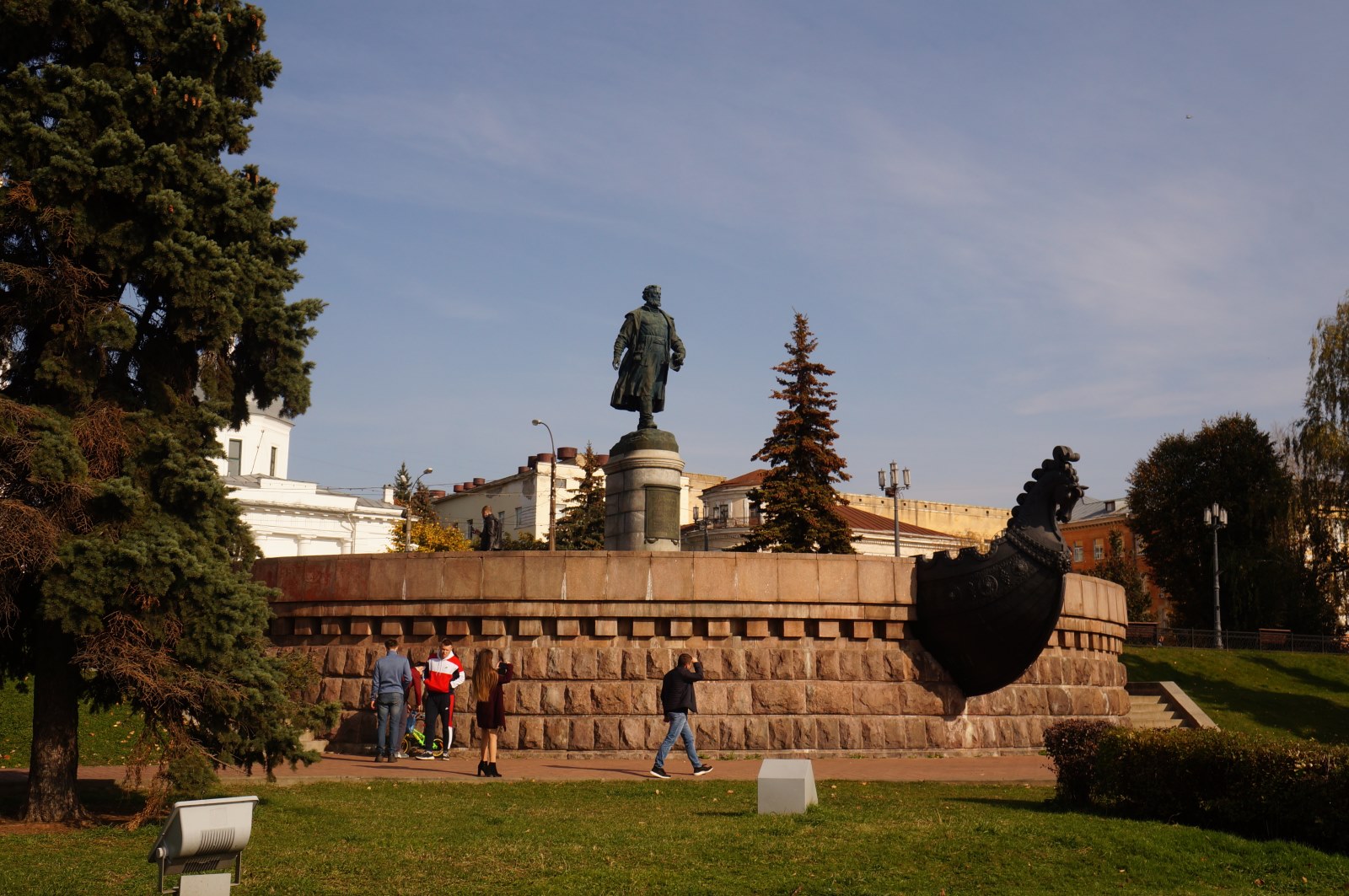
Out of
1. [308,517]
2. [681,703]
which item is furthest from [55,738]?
[308,517]

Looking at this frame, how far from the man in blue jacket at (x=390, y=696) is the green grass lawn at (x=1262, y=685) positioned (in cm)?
1650

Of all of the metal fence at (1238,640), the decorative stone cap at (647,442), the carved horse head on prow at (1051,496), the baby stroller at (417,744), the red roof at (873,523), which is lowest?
the baby stroller at (417,744)

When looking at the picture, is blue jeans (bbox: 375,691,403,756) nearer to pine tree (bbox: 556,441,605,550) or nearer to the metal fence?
the metal fence

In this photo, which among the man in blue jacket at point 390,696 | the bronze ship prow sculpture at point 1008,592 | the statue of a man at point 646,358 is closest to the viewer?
the man in blue jacket at point 390,696

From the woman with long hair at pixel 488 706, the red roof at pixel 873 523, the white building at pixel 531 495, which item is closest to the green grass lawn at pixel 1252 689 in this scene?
the woman with long hair at pixel 488 706

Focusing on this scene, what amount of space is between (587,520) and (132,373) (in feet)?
153

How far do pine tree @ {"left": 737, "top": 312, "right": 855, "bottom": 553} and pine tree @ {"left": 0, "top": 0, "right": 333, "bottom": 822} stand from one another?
32226mm

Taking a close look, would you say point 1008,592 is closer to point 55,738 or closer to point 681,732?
point 681,732

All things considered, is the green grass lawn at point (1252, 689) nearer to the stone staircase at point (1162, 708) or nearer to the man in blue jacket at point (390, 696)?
the stone staircase at point (1162, 708)

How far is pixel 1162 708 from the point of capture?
933 inches

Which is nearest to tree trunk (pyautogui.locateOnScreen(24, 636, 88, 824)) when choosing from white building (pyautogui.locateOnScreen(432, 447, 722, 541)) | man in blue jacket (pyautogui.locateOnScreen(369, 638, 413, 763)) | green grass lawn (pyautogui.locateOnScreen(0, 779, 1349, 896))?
green grass lawn (pyautogui.locateOnScreen(0, 779, 1349, 896))

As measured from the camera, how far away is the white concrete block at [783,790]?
10719 mm

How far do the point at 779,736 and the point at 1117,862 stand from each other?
748cm

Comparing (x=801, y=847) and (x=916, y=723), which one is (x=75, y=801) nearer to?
(x=801, y=847)
